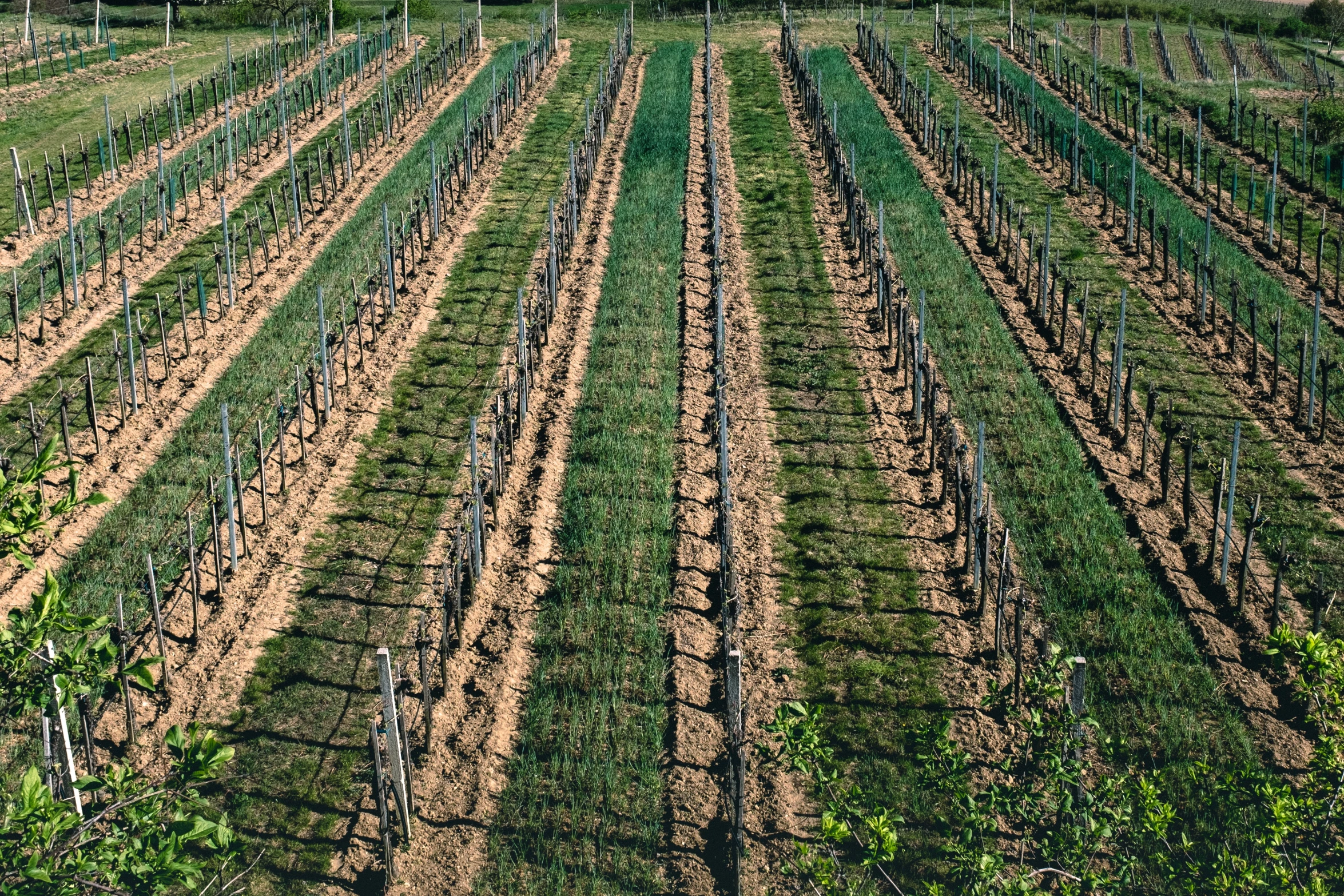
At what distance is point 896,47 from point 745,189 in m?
13.9

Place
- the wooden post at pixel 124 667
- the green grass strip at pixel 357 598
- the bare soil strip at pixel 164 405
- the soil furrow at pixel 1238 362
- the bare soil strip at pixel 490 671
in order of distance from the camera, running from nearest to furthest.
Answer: the bare soil strip at pixel 490 671 → the green grass strip at pixel 357 598 → the wooden post at pixel 124 667 → the bare soil strip at pixel 164 405 → the soil furrow at pixel 1238 362

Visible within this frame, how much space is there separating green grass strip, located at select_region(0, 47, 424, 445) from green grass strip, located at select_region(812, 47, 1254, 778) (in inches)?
404

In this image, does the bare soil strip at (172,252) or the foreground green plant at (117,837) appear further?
the bare soil strip at (172,252)

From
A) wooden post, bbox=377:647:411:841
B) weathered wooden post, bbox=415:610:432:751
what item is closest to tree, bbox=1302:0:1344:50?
weathered wooden post, bbox=415:610:432:751

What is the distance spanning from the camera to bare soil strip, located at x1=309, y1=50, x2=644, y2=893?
974 centimetres

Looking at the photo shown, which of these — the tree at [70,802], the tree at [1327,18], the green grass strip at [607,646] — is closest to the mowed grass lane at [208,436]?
the green grass strip at [607,646]

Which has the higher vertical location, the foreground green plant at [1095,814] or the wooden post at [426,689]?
the foreground green plant at [1095,814]

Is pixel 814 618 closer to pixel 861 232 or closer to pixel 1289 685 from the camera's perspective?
pixel 1289 685

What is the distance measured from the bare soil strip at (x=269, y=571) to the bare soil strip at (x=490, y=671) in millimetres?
954

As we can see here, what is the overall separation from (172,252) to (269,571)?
1027cm

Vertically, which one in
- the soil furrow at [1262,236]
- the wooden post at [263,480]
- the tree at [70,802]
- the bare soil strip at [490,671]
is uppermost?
the soil furrow at [1262,236]

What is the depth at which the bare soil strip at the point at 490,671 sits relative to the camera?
9742 mm

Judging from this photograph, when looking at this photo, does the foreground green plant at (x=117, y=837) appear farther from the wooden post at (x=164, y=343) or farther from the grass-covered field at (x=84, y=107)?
the grass-covered field at (x=84, y=107)

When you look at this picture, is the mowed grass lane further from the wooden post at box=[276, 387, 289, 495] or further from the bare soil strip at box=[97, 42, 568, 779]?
the bare soil strip at box=[97, 42, 568, 779]
